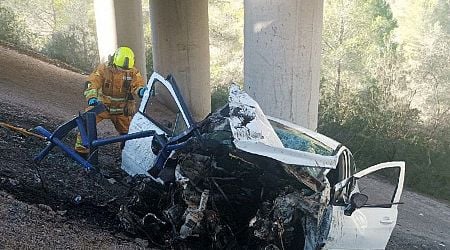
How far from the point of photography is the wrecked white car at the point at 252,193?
5426 millimetres

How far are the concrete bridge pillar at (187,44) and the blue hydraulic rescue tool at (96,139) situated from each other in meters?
11.4

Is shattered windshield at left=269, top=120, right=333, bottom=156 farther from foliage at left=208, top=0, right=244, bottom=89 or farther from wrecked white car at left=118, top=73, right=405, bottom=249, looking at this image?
foliage at left=208, top=0, right=244, bottom=89

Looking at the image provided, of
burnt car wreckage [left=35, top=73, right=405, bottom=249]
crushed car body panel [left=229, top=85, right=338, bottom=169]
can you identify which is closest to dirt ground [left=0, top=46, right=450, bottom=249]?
burnt car wreckage [left=35, top=73, right=405, bottom=249]

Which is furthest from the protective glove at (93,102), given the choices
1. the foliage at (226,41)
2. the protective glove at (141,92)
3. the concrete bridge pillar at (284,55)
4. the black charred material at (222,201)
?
the foliage at (226,41)

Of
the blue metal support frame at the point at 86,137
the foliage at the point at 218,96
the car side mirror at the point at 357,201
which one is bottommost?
the foliage at the point at 218,96

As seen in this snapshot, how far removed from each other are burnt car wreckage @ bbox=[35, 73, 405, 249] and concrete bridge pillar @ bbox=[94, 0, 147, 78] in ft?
45.6

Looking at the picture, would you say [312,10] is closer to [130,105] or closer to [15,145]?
[130,105]

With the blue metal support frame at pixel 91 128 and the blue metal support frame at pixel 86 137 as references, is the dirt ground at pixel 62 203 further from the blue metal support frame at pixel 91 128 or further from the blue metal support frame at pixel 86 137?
the blue metal support frame at pixel 91 128

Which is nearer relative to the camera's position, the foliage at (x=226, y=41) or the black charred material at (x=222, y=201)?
the black charred material at (x=222, y=201)

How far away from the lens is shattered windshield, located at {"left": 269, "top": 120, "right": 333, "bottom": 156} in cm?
648

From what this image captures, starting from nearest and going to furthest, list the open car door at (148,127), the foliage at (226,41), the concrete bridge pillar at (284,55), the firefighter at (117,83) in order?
the open car door at (148,127) → the firefighter at (117,83) → the concrete bridge pillar at (284,55) → the foliage at (226,41)

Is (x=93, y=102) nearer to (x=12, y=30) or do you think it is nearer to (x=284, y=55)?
(x=284, y=55)

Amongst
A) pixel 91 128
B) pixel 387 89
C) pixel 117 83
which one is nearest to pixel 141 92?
pixel 117 83

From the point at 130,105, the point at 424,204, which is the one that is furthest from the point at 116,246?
the point at 424,204
